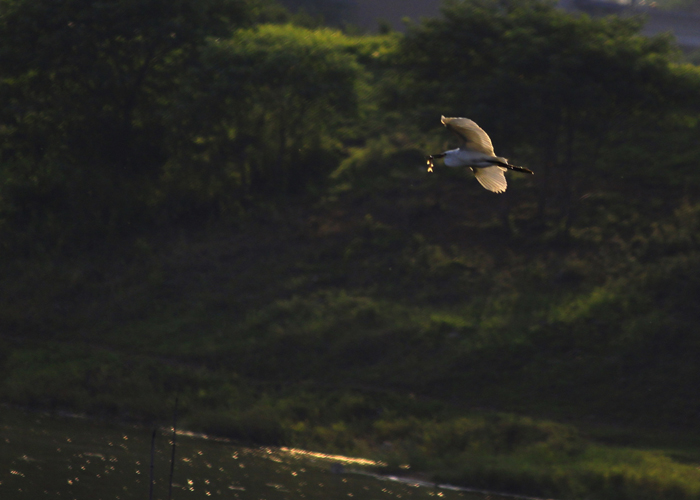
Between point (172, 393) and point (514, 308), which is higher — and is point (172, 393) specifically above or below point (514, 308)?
below

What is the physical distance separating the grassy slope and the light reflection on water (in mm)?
692

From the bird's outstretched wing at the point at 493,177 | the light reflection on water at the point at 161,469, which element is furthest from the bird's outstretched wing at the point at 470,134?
the light reflection on water at the point at 161,469

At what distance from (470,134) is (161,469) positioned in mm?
8704

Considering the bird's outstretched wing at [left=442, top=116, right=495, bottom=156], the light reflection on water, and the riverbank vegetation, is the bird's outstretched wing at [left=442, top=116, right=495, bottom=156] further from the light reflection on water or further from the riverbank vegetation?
the riverbank vegetation

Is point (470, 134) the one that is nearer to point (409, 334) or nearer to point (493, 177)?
point (493, 177)

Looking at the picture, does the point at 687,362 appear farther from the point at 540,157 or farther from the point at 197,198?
the point at 197,198

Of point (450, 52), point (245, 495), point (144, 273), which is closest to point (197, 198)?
point (144, 273)

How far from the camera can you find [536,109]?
68.7ft

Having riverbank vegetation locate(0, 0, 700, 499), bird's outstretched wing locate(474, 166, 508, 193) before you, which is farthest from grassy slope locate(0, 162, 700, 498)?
bird's outstretched wing locate(474, 166, 508, 193)

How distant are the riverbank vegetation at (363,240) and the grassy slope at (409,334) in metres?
0.06

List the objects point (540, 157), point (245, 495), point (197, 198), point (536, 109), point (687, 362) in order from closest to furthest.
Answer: point (245, 495), point (687, 362), point (536, 109), point (540, 157), point (197, 198)

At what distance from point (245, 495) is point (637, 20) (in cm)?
1434

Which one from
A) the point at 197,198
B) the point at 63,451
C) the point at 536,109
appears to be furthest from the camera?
the point at 197,198

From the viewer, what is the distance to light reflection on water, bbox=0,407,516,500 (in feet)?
45.3
